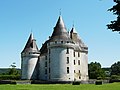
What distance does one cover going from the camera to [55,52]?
222 feet

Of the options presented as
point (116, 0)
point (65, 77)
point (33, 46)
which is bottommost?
point (65, 77)

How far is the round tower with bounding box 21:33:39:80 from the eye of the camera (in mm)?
77375

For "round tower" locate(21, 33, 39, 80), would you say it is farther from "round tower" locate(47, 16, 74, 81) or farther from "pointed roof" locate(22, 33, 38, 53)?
"round tower" locate(47, 16, 74, 81)

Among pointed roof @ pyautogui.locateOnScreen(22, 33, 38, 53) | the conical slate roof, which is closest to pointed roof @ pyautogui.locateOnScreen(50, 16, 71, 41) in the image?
the conical slate roof

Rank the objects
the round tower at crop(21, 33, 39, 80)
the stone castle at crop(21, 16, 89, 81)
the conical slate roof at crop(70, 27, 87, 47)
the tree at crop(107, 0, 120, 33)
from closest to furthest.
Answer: the tree at crop(107, 0, 120, 33), the stone castle at crop(21, 16, 89, 81), the round tower at crop(21, 33, 39, 80), the conical slate roof at crop(70, 27, 87, 47)

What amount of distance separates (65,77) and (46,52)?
11554 mm

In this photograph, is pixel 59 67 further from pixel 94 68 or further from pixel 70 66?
pixel 94 68

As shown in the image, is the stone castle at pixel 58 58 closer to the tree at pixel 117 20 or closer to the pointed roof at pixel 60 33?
the pointed roof at pixel 60 33

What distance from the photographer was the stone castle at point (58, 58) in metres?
67.2

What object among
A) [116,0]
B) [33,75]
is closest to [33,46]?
[33,75]

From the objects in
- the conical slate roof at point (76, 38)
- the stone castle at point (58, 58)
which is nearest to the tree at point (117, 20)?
the stone castle at point (58, 58)

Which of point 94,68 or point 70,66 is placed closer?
point 70,66

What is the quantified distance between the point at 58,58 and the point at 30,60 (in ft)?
43.8

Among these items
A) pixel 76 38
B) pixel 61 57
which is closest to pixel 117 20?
pixel 61 57
